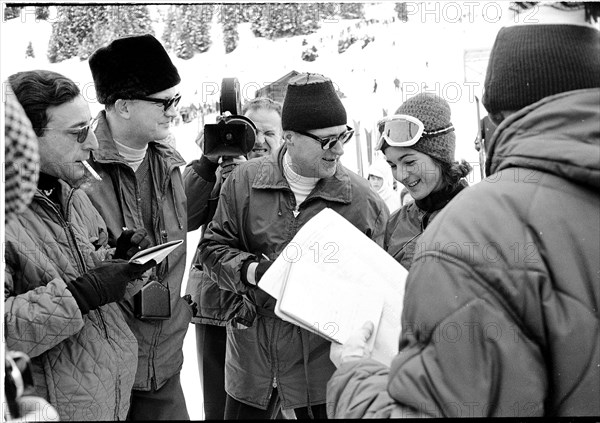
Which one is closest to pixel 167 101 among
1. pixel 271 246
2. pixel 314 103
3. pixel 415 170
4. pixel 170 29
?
pixel 170 29

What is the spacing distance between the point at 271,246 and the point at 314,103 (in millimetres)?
556

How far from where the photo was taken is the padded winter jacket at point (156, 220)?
258cm

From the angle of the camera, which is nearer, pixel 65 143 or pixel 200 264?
pixel 65 143

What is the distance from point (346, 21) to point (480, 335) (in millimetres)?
1358

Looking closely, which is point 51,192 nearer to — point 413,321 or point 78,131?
point 78,131

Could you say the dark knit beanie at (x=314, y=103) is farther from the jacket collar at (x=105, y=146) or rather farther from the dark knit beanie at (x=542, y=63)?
the dark knit beanie at (x=542, y=63)

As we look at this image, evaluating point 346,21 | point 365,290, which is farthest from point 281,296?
point 346,21

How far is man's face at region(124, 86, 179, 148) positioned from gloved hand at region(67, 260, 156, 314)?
54 cm

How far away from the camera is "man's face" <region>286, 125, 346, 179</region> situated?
2910 mm

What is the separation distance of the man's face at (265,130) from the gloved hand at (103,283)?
145 cm

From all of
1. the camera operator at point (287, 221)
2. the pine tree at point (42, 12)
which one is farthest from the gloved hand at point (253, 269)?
the pine tree at point (42, 12)

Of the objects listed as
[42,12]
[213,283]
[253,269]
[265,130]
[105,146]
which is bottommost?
[213,283]

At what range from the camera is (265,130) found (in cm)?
362

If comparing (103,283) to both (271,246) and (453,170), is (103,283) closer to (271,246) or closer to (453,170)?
(271,246)
